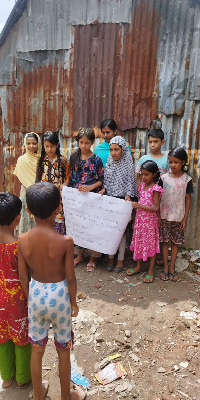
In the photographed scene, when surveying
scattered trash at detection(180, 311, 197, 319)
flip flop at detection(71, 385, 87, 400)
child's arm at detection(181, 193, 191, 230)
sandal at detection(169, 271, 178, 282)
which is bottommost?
flip flop at detection(71, 385, 87, 400)

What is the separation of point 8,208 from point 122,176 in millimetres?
1984

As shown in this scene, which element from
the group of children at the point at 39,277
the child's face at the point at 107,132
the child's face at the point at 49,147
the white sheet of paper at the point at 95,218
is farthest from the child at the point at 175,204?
the child's face at the point at 49,147

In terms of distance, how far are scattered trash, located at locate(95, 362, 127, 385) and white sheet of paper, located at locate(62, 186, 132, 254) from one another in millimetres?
1436

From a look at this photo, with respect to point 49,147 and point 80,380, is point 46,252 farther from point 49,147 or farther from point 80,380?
point 49,147

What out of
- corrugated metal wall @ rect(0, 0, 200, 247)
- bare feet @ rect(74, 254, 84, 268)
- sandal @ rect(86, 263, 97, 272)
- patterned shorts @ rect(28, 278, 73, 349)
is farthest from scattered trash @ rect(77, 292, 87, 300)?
corrugated metal wall @ rect(0, 0, 200, 247)

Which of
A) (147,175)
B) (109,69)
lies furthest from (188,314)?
(109,69)

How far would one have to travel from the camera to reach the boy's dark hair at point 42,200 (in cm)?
167

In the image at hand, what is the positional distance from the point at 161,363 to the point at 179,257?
2.06 m

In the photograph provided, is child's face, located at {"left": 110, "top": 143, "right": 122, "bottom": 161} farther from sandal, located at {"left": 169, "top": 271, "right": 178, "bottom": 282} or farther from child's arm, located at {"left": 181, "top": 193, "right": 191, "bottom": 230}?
sandal, located at {"left": 169, "top": 271, "right": 178, "bottom": 282}

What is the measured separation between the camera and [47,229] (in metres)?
1.70

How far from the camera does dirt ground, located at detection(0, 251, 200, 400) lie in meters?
2.17

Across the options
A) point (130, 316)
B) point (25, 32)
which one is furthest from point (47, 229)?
point (25, 32)

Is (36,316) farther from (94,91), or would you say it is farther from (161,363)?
(94,91)

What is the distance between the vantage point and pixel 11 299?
1.93 metres
